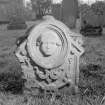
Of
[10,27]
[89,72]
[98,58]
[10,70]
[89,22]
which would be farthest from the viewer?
[10,27]

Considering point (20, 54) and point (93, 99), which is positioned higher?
point (20, 54)

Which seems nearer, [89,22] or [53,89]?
[53,89]

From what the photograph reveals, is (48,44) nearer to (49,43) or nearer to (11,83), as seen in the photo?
(49,43)

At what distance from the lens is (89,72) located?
497 cm

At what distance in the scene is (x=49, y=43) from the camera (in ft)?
11.8

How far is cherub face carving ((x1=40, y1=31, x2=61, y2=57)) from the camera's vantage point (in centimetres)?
357

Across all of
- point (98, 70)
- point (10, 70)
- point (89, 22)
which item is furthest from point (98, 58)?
point (89, 22)

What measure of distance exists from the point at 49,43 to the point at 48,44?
2cm

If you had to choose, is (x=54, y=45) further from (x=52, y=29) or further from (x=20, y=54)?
(x=20, y=54)

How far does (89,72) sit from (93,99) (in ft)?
4.93

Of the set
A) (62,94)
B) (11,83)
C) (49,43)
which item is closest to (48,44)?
(49,43)

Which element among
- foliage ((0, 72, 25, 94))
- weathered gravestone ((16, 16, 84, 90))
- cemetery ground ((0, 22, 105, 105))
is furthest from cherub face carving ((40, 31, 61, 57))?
foliage ((0, 72, 25, 94))

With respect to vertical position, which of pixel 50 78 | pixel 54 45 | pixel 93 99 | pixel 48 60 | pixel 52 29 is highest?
pixel 52 29

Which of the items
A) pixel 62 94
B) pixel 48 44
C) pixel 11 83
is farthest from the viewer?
pixel 11 83
